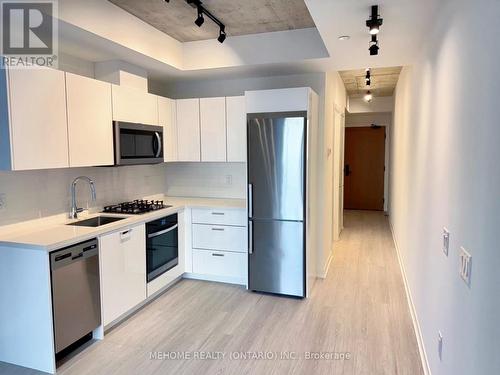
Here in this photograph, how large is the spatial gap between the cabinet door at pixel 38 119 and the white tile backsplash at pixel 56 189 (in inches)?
16.1

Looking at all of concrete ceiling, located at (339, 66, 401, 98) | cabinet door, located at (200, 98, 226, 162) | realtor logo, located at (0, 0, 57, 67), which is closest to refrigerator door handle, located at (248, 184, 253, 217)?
cabinet door, located at (200, 98, 226, 162)

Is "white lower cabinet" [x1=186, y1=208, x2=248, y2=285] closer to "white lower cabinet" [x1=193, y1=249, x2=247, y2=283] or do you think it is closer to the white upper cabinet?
"white lower cabinet" [x1=193, y1=249, x2=247, y2=283]

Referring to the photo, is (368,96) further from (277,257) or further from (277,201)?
(277,257)

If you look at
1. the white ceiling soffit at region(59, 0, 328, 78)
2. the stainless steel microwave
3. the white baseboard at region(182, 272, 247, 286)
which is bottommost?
the white baseboard at region(182, 272, 247, 286)

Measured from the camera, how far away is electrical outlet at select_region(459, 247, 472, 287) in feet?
4.76

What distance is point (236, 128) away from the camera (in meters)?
4.02

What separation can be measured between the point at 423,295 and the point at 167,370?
195 centimetres

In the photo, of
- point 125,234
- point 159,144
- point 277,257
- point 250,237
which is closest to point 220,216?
point 250,237

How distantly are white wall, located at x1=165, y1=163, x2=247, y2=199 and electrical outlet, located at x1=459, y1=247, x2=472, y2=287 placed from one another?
118 inches

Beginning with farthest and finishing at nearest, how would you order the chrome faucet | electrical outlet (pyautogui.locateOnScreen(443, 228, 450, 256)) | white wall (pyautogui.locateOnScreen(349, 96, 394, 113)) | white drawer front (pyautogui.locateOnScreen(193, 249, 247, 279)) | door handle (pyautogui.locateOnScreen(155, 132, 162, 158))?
1. white wall (pyautogui.locateOnScreen(349, 96, 394, 113))
2. white drawer front (pyautogui.locateOnScreen(193, 249, 247, 279))
3. door handle (pyautogui.locateOnScreen(155, 132, 162, 158))
4. the chrome faucet
5. electrical outlet (pyautogui.locateOnScreen(443, 228, 450, 256))

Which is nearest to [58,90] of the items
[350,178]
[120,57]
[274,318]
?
[120,57]

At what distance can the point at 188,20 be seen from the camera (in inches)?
128

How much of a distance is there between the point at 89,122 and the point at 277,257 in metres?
2.17

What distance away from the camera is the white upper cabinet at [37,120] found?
2328 mm
